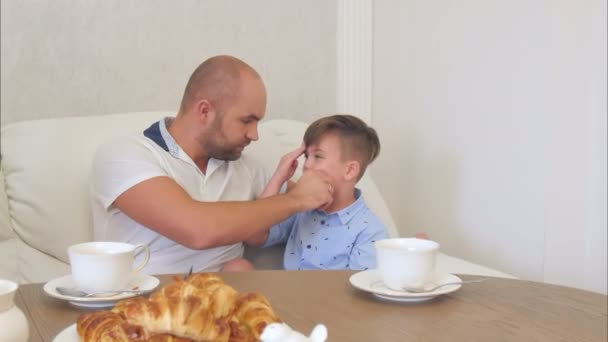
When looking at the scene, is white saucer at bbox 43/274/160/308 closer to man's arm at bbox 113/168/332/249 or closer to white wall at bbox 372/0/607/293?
man's arm at bbox 113/168/332/249

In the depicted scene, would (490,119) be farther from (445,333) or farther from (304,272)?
(445,333)

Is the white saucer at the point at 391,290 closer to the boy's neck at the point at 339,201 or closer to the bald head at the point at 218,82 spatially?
the boy's neck at the point at 339,201

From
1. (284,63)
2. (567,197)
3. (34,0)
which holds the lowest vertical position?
(567,197)

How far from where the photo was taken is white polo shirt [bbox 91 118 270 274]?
174cm

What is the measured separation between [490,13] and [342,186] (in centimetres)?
83

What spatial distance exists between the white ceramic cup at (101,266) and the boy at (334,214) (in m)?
0.78

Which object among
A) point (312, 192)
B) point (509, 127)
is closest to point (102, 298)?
point (312, 192)

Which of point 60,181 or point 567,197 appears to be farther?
point 567,197

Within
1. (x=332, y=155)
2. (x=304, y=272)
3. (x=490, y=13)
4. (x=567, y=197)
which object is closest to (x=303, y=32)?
(x=490, y=13)

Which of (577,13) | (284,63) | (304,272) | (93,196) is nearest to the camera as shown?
(304,272)

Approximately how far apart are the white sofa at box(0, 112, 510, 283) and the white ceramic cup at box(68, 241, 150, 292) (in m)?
0.70

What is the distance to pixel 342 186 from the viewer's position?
1925mm

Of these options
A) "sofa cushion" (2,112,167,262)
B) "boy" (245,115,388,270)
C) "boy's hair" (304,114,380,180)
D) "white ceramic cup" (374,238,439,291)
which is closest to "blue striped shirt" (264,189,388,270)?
"boy" (245,115,388,270)

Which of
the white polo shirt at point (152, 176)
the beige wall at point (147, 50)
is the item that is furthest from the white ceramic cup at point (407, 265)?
the beige wall at point (147, 50)
